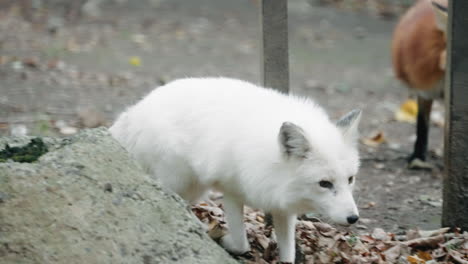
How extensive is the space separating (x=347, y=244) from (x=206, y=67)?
269 inches

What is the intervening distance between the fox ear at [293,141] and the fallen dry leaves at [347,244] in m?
0.71

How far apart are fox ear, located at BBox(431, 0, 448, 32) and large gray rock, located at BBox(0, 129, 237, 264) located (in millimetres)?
4044

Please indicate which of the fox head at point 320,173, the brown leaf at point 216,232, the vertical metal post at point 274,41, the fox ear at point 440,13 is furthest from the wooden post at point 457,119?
the fox ear at point 440,13

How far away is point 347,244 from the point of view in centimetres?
389

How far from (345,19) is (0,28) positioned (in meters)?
6.79

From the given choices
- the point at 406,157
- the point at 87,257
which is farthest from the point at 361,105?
the point at 87,257

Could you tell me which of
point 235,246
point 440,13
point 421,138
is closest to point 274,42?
point 235,246

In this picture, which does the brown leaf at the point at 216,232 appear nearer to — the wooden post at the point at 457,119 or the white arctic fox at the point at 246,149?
the white arctic fox at the point at 246,149

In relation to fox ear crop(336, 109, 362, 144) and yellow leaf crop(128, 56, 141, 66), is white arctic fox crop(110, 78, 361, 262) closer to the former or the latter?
fox ear crop(336, 109, 362, 144)

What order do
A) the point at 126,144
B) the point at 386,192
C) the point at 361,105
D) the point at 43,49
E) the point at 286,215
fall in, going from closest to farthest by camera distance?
the point at 286,215
the point at 126,144
the point at 386,192
the point at 361,105
the point at 43,49

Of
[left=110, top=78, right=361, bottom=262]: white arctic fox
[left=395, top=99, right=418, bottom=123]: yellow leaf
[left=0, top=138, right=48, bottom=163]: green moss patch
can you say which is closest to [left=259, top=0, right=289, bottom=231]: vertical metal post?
[left=110, top=78, right=361, bottom=262]: white arctic fox

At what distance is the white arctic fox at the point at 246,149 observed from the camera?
3328 millimetres

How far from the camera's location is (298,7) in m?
14.9

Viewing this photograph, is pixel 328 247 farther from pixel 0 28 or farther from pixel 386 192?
pixel 0 28
